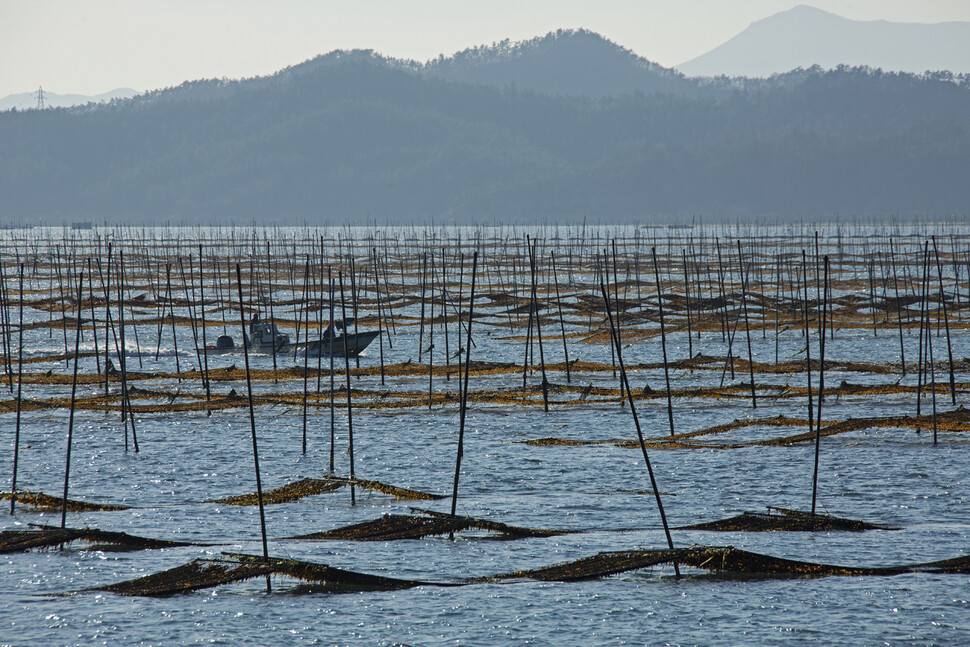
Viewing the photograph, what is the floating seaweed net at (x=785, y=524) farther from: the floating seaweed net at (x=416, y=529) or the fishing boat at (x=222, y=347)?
the fishing boat at (x=222, y=347)

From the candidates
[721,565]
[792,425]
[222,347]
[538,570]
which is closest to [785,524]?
[721,565]

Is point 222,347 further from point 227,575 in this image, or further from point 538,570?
point 538,570

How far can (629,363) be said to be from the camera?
28.1 metres

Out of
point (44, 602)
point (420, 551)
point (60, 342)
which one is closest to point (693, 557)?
point (420, 551)

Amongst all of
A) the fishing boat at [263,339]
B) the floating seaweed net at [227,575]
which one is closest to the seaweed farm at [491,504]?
the floating seaweed net at [227,575]

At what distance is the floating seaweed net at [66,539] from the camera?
1124 centimetres

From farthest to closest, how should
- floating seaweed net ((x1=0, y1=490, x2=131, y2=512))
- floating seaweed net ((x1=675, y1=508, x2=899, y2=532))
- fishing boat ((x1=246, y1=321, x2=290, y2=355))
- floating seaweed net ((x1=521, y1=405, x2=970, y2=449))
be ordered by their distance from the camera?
1. fishing boat ((x1=246, y1=321, x2=290, y2=355))
2. floating seaweed net ((x1=521, y1=405, x2=970, y2=449))
3. floating seaweed net ((x1=0, y1=490, x2=131, y2=512))
4. floating seaweed net ((x1=675, y1=508, x2=899, y2=532))

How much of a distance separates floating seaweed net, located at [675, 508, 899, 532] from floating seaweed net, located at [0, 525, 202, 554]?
6401 mm

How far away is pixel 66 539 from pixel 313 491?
4.06m

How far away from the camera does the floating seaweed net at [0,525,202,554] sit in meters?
11.2

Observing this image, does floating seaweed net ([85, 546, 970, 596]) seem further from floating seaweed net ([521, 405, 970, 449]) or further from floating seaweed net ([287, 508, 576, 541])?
floating seaweed net ([521, 405, 970, 449])

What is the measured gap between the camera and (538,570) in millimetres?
11117

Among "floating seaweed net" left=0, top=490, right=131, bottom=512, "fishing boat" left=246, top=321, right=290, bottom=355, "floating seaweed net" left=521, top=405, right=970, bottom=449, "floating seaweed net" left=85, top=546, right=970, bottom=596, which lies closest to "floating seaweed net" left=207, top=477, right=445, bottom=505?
"floating seaweed net" left=0, top=490, right=131, bottom=512

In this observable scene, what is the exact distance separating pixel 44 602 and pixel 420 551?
163 inches
